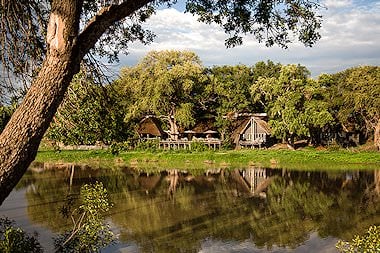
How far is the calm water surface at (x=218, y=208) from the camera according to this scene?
46.2ft

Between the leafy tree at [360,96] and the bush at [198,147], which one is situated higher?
the leafy tree at [360,96]

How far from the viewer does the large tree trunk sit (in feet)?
13.0

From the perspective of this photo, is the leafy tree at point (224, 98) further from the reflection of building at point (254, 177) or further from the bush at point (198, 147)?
the reflection of building at point (254, 177)

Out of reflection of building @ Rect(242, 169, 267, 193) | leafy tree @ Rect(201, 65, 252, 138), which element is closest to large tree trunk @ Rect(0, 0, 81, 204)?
reflection of building @ Rect(242, 169, 267, 193)

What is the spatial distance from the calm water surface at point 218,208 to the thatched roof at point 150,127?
1802 centimetres

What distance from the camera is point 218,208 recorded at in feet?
62.7

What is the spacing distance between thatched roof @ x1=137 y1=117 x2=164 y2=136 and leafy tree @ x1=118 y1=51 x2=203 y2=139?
2.39 metres

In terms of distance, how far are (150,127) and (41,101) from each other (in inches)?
1808

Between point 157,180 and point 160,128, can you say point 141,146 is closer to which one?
point 160,128

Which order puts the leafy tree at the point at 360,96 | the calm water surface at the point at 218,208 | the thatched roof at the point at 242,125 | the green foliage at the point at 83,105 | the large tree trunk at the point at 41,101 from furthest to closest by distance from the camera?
the thatched roof at the point at 242,125 → the leafy tree at the point at 360,96 → the calm water surface at the point at 218,208 → the green foliage at the point at 83,105 → the large tree trunk at the point at 41,101

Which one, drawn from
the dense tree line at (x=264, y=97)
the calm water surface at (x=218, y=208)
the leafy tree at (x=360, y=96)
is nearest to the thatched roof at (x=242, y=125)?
the dense tree line at (x=264, y=97)

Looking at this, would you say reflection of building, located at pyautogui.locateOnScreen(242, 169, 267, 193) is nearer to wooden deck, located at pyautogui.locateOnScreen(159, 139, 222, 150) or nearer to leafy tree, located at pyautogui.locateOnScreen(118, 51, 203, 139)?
wooden deck, located at pyautogui.locateOnScreen(159, 139, 222, 150)

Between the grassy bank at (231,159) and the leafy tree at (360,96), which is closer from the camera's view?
the grassy bank at (231,159)

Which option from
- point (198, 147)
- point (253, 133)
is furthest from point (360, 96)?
point (198, 147)
